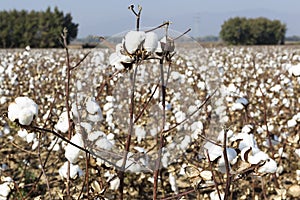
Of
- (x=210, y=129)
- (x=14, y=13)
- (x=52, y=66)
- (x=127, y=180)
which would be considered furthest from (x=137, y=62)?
(x=14, y=13)

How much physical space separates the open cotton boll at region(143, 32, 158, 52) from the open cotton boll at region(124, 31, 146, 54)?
0.05ft

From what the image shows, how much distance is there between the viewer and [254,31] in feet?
160

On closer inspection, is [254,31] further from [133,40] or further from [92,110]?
[133,40]

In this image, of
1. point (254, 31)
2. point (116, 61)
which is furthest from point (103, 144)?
point (254, 31)

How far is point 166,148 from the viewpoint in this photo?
137cm

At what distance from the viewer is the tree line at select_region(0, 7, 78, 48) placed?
40.5 metres

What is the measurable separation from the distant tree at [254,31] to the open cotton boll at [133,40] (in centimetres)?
4872

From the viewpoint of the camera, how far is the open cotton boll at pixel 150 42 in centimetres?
103

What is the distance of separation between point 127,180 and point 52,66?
6.30 m

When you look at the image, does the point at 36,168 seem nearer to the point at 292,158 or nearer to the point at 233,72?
the point at 292,158

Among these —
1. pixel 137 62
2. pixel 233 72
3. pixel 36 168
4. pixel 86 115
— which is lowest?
pixel 36 168

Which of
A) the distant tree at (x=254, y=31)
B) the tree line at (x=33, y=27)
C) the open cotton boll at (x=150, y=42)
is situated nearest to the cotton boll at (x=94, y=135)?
the open cotton boll at (x=150, y=42)

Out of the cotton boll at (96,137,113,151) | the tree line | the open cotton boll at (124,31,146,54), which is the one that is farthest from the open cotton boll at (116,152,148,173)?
the tree line

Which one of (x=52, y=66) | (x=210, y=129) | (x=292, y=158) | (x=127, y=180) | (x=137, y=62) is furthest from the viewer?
(x=52, y=66)
